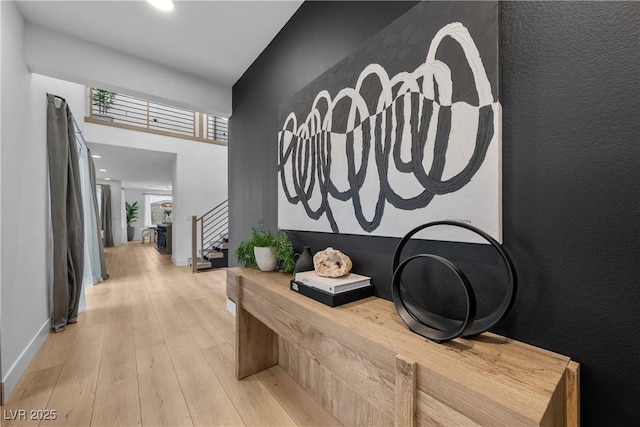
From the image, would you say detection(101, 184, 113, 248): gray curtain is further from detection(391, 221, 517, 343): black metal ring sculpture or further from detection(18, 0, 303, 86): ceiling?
detection(391, 221, 517, 343): black metal ring sculpture

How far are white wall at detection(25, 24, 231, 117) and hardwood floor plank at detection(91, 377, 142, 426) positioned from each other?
234 cm

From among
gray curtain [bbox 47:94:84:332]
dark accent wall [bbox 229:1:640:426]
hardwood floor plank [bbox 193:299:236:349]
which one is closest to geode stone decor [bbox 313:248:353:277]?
dark accent wall [bbox 229:1:640:426]

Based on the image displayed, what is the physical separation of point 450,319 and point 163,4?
2.48 metres

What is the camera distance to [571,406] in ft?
2.11

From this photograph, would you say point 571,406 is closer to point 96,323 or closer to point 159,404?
point 159,404

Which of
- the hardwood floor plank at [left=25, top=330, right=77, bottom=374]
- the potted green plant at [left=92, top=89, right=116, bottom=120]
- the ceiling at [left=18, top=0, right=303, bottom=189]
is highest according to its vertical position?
the potted green plant at [left=92, top=89, right=116, bottom=120]

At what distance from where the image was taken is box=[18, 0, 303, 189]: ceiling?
177 centimetres

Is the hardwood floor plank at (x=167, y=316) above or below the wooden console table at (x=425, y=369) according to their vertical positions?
below

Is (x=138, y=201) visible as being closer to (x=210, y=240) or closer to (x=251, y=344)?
(x=210, y=240)

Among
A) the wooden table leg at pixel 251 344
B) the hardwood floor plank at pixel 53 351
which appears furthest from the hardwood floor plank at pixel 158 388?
the hardwood floor plank at pixel 53 351

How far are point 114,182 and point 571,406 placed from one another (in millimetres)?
11723

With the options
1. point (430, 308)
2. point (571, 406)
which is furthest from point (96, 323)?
point (571, 406)

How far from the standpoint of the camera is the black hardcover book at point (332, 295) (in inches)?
41.3

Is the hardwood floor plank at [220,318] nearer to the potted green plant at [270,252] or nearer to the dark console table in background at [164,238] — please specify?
the potted green plant at [270,252]
